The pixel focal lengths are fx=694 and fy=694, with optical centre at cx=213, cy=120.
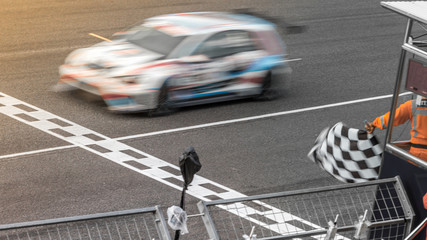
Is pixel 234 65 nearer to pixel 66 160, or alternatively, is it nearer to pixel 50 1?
pixel 66 160

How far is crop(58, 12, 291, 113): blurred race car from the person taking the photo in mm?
12508

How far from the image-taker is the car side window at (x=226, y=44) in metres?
12.9

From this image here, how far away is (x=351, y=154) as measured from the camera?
24.2 feet

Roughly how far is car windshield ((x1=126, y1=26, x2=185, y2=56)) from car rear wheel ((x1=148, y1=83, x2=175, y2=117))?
72 cm

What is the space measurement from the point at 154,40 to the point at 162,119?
1.61m

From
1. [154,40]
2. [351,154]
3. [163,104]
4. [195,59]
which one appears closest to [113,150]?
[163,104]

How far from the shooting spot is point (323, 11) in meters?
21.2

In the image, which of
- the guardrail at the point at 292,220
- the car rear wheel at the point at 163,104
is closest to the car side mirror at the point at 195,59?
the car rear wheel at the point at 163,104

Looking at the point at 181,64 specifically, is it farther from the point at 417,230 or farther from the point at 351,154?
the point at 417,230

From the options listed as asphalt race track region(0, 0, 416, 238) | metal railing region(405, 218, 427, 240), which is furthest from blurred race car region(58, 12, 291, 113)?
metal railing region(405, 218, 427, 240)

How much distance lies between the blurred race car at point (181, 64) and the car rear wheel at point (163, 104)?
2cm

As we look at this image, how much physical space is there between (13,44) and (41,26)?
181cm

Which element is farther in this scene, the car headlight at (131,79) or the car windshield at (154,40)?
the car windshield at (154,40)

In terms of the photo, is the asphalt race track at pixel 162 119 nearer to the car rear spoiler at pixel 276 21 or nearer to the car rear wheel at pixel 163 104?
the car rear wheel at pixel 163 104
